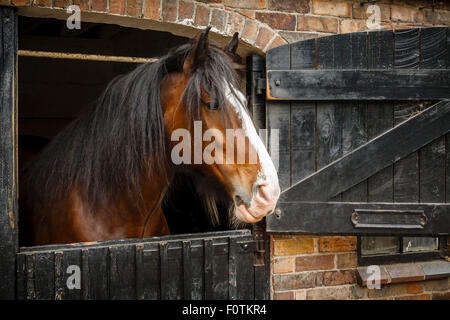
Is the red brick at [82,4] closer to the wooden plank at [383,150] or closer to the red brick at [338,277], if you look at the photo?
the wooden plank at [383,150]

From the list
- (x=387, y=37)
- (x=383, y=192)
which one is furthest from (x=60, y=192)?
(x=387, y=37)

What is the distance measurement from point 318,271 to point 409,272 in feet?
2.44

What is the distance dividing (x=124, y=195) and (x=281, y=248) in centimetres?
109

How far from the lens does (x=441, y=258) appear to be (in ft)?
9.51

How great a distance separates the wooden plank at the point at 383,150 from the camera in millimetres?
2137

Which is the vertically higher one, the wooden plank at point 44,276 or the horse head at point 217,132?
the horse head at point 217,132

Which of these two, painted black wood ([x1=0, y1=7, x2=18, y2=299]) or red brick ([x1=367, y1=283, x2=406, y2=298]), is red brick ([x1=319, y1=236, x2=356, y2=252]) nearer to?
red brick ([x1=367, y1=283, x2=406, y2=298])

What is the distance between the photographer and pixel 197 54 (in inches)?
68.4

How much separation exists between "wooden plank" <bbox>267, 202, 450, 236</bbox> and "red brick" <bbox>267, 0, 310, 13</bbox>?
121 cm

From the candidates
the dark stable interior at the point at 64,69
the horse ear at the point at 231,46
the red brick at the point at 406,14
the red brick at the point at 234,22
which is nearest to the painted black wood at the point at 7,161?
the horse ear at the point at 231,46

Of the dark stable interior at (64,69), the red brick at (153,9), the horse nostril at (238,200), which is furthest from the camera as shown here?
the dark stable interior at (64,69)

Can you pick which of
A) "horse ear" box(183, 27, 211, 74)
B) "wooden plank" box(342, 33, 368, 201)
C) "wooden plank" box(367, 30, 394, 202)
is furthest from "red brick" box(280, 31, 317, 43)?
"horse ear" box(183, 27, 211, 74)

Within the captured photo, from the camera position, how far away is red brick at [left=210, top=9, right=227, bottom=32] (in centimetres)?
213

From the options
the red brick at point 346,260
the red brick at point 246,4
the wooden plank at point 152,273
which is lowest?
the red brick at point 346,260
